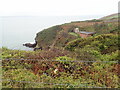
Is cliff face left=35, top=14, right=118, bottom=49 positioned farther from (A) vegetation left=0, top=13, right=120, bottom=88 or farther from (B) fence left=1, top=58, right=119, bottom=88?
(B) fence left=1, top=58, right=119, bottom=88

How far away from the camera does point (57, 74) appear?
400 cm

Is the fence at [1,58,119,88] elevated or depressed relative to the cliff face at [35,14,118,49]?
depressed

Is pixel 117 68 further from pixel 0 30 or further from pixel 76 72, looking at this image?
pixel 0 30

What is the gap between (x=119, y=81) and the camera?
143 inches

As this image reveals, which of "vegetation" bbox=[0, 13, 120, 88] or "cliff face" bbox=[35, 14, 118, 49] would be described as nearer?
"vegetation" bbox=[0, 13, 120, 88]

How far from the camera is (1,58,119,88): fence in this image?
11.6 ft

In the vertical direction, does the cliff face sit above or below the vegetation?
above

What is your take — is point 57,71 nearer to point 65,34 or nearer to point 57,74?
point 57,74

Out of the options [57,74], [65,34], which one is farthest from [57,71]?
[65,34]

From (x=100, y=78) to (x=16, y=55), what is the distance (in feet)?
10.2

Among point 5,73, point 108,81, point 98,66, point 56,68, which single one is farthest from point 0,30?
point 108,81

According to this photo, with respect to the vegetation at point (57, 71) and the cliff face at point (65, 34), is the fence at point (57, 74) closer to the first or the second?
the vegetation at point (57, 71)

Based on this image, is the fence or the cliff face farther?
the cliff face

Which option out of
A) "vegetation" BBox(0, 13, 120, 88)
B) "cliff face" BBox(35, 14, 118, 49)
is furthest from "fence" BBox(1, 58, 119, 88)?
"cliff face" BBox(35, 14, 118, 49)
